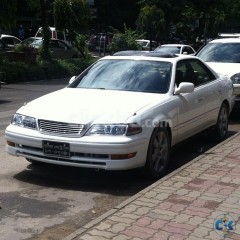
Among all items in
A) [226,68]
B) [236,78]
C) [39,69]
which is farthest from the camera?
[39,69]

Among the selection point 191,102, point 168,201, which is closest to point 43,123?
point 168,201

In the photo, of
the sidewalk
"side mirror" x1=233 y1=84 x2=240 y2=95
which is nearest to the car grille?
the sidewalk

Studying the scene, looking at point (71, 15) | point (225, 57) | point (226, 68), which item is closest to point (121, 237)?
point (226, 68)

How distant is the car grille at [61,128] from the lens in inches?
221

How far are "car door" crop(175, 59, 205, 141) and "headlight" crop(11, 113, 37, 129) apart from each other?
6.36ft

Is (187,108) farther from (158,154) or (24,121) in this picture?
(24,121)

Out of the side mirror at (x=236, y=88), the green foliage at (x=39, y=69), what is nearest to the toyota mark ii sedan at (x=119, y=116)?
the side mirror at (x=236, y=88)

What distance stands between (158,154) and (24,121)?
1.68 meters

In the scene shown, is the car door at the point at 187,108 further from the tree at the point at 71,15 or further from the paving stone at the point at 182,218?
the tree at the point at 71,15

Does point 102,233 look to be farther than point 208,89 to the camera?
No

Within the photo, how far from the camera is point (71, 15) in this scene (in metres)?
25.6

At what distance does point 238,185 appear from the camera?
5664mm

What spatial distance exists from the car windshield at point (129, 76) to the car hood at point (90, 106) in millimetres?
208

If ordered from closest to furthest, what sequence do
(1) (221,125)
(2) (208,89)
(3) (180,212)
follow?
(3) (180,212) < (2) (208,89) < (1) (221,125)
